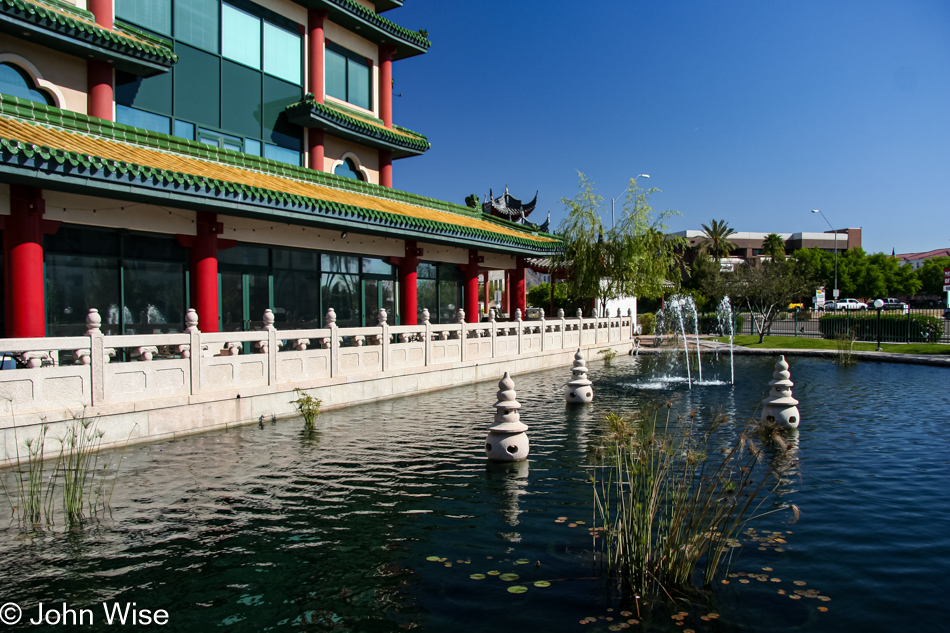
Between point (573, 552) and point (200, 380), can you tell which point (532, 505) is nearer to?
point (573, 552)

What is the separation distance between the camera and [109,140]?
1240 cm

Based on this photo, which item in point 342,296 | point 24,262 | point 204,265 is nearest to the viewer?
point 24,262

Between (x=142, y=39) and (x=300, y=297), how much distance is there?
6684mm

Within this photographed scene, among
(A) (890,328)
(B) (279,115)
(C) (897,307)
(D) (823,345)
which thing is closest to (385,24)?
(B) (279,115)

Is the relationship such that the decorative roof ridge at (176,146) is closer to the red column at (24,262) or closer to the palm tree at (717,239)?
the red column at (24,262)

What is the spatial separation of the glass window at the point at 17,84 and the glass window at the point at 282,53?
19.8 ft

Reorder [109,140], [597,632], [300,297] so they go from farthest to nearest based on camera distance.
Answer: [300,297]
[109,140]
[597,632]

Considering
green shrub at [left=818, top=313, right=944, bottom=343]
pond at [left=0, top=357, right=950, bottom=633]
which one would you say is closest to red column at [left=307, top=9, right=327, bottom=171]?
pond at [left=0, top=357, right=950, bottom=633]

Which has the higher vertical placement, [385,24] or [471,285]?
[385,24]

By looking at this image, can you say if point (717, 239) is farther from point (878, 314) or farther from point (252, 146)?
point (252, 146)

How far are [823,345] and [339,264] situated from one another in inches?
841

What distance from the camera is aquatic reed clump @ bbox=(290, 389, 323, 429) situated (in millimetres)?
11156

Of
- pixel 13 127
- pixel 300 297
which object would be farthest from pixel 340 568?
pixel 300 297

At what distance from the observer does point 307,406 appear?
11.6 metres
